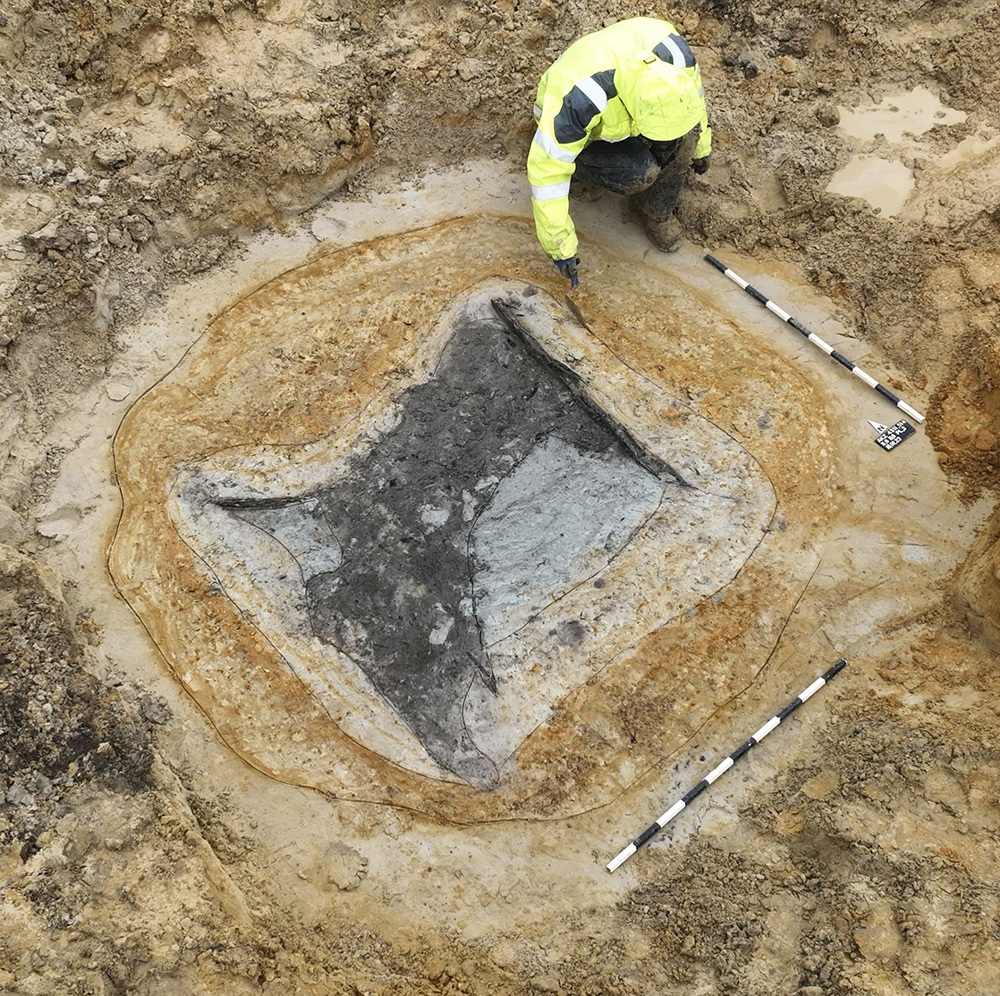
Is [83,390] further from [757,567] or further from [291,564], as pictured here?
[757,567]

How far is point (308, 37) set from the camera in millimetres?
5277

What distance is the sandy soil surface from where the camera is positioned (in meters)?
3.49

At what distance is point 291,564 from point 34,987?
2413mm

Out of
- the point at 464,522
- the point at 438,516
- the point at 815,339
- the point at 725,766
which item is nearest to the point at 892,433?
the point at 815,339

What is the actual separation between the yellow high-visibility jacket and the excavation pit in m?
1.20

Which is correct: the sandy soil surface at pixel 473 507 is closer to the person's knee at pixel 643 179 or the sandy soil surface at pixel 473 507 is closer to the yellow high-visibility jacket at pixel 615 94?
the person's knee at pixel 643 179

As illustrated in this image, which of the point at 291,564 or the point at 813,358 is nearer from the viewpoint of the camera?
the point at 291,564

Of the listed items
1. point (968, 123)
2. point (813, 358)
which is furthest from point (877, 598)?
point (968, 123)

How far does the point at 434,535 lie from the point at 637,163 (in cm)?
278

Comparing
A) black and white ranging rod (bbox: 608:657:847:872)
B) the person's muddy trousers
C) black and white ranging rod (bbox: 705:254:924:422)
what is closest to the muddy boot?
the person's muddy trousers

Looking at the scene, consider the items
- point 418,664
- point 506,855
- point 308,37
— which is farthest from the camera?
point 308,37

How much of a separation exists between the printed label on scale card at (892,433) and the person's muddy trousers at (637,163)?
219 centimetres

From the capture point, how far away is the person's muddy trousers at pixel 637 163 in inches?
188

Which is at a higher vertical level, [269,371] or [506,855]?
[269,371]
